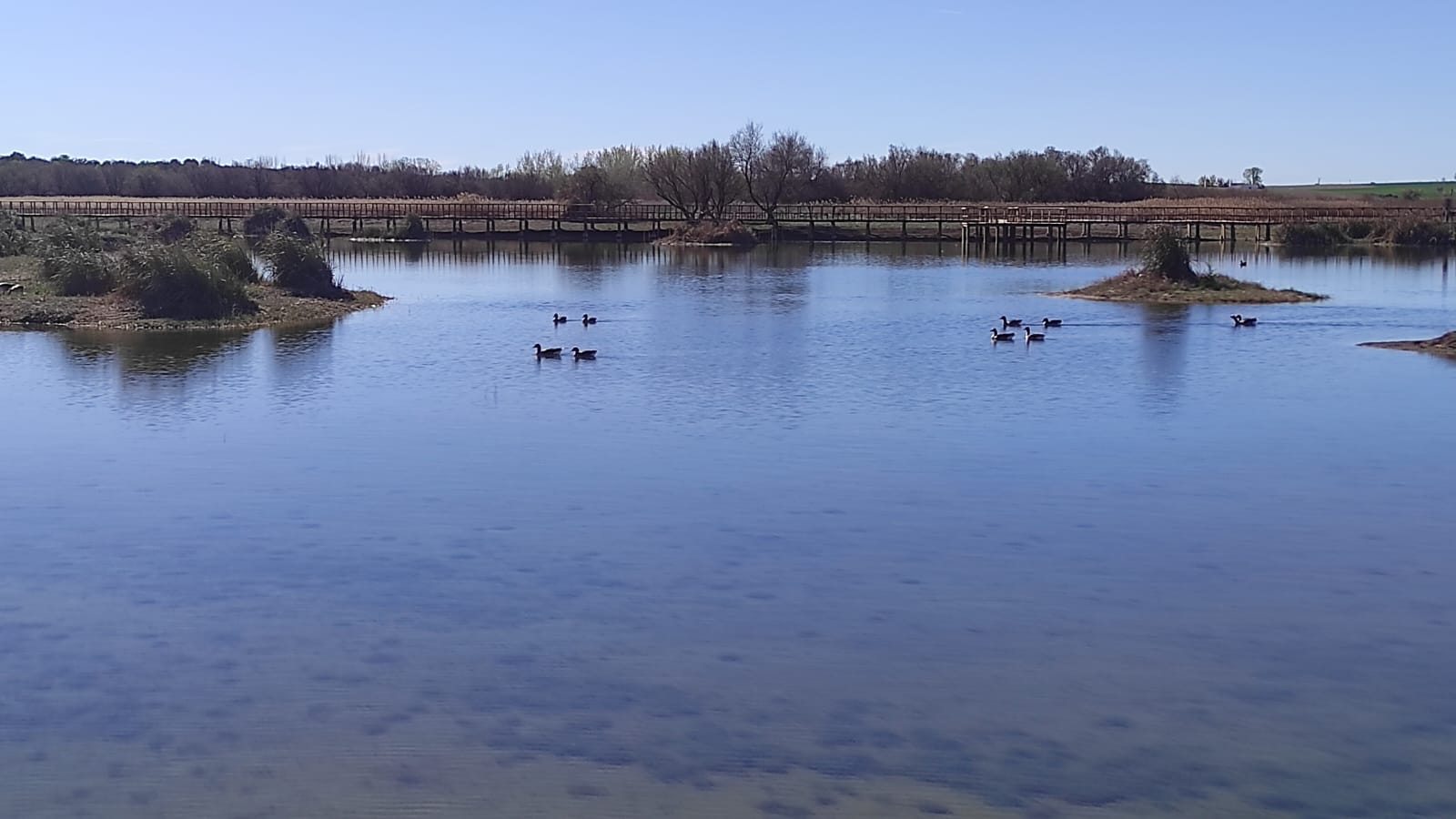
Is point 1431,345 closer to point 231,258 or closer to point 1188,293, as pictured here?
point 1188,293

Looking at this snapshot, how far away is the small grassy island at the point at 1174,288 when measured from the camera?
44.3 m

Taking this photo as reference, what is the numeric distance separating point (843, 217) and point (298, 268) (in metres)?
55.5

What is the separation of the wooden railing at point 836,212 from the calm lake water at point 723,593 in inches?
2454

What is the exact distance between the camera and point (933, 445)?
806 inches

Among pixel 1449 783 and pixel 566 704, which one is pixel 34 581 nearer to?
pixel 566 704

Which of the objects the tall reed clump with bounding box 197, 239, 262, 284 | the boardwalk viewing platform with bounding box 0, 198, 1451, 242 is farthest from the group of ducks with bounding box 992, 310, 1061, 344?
the boardwalk viewing platform with bounding box 0, 198, 1451, 242

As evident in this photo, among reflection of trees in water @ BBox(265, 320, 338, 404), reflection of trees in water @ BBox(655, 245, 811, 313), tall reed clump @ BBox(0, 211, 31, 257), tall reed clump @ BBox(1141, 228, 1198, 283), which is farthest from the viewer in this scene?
tall reed clump @ BBox(0, 211, 31, 257)

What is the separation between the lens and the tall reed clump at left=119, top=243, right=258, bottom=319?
1410 inches

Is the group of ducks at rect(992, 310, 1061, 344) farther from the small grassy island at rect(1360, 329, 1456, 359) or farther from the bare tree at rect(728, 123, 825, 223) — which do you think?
the bare tree at rect(728, 123, 825, 223)

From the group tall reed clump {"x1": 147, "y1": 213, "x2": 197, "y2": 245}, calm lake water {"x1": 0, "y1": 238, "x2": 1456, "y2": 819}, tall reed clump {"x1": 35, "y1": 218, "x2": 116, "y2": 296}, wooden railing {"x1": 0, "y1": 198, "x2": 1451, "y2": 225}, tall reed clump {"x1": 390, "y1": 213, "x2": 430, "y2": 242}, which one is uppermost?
wooden railing {"x1": 0, "y1": 198, "x2": 1451, "y2": 225}

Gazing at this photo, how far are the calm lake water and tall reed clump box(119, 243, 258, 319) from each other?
799 cm

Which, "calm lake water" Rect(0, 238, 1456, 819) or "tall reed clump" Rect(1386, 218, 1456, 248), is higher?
"tall reed clump" Rect(1386, 218, 1456, 248)

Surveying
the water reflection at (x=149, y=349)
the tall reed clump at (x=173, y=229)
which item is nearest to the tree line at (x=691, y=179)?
the tall reed clump at (x=173, y=229)

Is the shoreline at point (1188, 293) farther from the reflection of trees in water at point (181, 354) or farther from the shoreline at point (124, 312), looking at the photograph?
the reflection of trees in water at point (181, 354)
